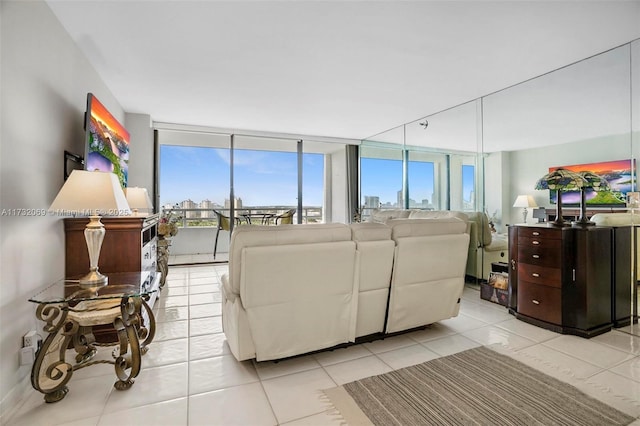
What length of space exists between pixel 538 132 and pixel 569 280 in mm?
2029

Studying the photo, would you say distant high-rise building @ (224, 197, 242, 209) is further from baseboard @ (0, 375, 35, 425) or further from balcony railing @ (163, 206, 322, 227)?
baseboard @ (0, 375, 35, 425)

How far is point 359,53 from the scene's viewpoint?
2926 mm

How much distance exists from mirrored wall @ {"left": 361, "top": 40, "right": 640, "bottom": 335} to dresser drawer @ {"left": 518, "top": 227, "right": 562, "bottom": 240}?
2.33 feet

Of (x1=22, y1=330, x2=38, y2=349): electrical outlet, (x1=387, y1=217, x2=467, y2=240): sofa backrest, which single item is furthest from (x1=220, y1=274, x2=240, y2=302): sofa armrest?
(x1=387, y1=217, x2=467, y2=240): sofa backrest

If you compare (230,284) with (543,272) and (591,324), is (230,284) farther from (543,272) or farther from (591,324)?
(591,324)

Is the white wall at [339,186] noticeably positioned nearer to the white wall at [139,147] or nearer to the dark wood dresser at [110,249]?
the white wall at [139,147]

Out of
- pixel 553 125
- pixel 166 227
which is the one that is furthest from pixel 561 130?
pixel 166 227

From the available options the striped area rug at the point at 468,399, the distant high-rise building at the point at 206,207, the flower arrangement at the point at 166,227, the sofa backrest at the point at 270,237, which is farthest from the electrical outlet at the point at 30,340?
the distant high-rise building at the point at 206,207

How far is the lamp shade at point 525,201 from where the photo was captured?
3618mm

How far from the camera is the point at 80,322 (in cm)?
186

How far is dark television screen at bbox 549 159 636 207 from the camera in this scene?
9.37 feet

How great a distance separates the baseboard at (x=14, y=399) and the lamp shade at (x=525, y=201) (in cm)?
468

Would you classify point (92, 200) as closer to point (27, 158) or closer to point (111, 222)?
point (27, 158)

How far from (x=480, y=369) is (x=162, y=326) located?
8.50 feet
